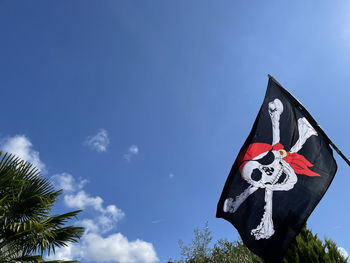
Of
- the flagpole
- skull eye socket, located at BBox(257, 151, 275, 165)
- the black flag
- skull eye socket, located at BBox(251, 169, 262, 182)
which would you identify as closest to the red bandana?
the black flag

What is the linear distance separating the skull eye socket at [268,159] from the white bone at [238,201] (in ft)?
1.71

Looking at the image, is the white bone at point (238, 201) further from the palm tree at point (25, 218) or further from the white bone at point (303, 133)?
the palm tree at point (25, 218)

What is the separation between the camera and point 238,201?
16.3 feet

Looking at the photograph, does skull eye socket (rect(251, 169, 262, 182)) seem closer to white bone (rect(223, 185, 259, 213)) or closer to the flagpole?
white bone (rect(223, 185, 259, 213))

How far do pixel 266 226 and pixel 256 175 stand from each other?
0.94m

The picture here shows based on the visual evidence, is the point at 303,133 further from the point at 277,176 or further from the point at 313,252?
the point at 313,252

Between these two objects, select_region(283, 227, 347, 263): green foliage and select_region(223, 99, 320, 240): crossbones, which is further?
select_region(283, 227, 347, 263): green foliage

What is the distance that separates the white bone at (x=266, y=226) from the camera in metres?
4.45

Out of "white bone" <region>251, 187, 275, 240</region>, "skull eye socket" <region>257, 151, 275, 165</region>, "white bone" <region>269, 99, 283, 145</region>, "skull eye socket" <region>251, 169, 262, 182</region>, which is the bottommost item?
"white bone" <region>251, 187, 275, 240</region>

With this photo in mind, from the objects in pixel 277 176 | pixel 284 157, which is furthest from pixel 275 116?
pixel 277 176

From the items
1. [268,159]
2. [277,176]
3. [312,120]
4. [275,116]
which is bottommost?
[277,176]

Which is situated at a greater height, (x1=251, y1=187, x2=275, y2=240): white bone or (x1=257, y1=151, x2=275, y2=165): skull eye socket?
(x1=257, y1=151, x2=275, y2=165): skull eye socket

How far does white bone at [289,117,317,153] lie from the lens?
15.8 feet

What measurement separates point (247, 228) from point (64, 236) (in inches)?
225
